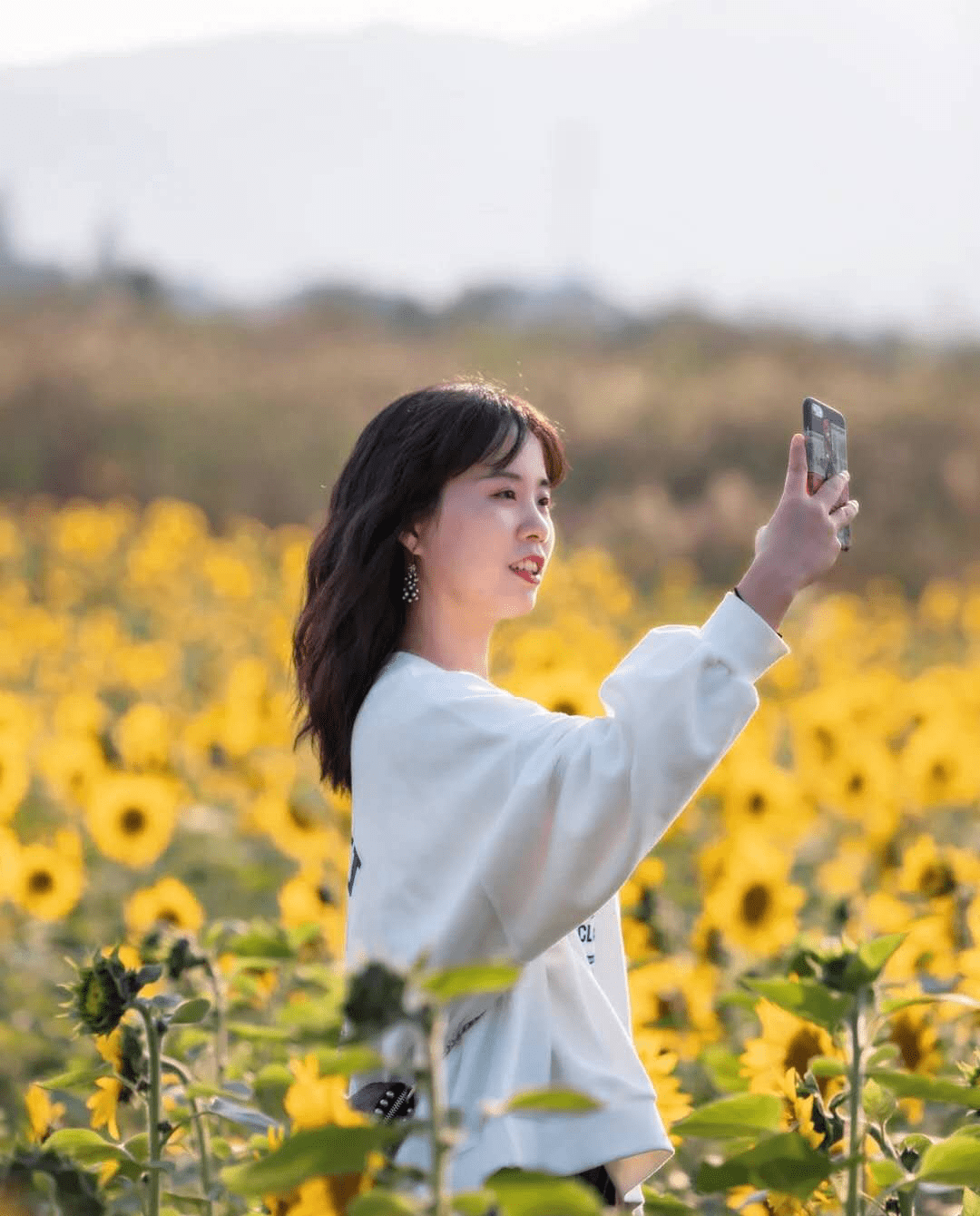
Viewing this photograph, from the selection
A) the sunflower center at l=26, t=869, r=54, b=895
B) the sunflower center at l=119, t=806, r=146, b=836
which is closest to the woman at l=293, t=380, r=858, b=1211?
the sunflower center at l=26, t=869, r=54, b=895

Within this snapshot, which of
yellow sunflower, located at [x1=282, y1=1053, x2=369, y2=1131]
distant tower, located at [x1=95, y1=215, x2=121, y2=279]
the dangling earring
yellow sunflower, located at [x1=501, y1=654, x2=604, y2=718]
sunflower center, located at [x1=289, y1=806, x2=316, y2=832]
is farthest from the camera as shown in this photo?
distant tower, located at [x1=95, y1=215, x2=121, y2=279]

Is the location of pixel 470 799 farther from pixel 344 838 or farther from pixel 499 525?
pixel 344 838

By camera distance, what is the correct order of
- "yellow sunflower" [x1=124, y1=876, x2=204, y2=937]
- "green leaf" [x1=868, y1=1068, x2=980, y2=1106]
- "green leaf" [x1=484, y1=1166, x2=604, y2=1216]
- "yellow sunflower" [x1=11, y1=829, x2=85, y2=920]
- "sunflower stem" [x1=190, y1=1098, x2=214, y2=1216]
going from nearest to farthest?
"green leaf" [x1=484, y1=1166, x2=604, y2=1216], "green leaf" [x1=868, y1=1068, x2=980, y2=1106], "sunflower stem" [x1=190, y1=1098, x2=214, y2=1216], "yellow sunflower" [x1=124, y1=876, x2=204, y2=937], "yellow sunflower" [x1=11, y1=829, x2=85, y2=920]

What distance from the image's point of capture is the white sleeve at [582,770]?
1346mm

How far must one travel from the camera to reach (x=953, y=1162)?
3.92ft

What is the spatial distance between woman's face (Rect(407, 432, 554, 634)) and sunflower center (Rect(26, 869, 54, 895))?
184 cm

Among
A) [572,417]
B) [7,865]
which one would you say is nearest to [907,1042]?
[7,865]

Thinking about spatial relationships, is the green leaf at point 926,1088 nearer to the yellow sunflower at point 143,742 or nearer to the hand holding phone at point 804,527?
the hand holding phone at point 804,527

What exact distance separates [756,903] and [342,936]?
66 centimetres

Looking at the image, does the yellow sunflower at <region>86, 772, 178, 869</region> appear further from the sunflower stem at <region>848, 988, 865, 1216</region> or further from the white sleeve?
the sunflower stem at <region>848, 988, 865, 1216</region>

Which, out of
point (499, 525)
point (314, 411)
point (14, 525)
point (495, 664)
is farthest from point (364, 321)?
point (499, 525)

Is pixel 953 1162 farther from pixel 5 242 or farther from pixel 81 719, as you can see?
pixel 5 242

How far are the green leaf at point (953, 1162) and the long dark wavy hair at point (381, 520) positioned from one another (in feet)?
2.29

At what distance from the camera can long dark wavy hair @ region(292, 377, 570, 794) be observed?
5.59ft
